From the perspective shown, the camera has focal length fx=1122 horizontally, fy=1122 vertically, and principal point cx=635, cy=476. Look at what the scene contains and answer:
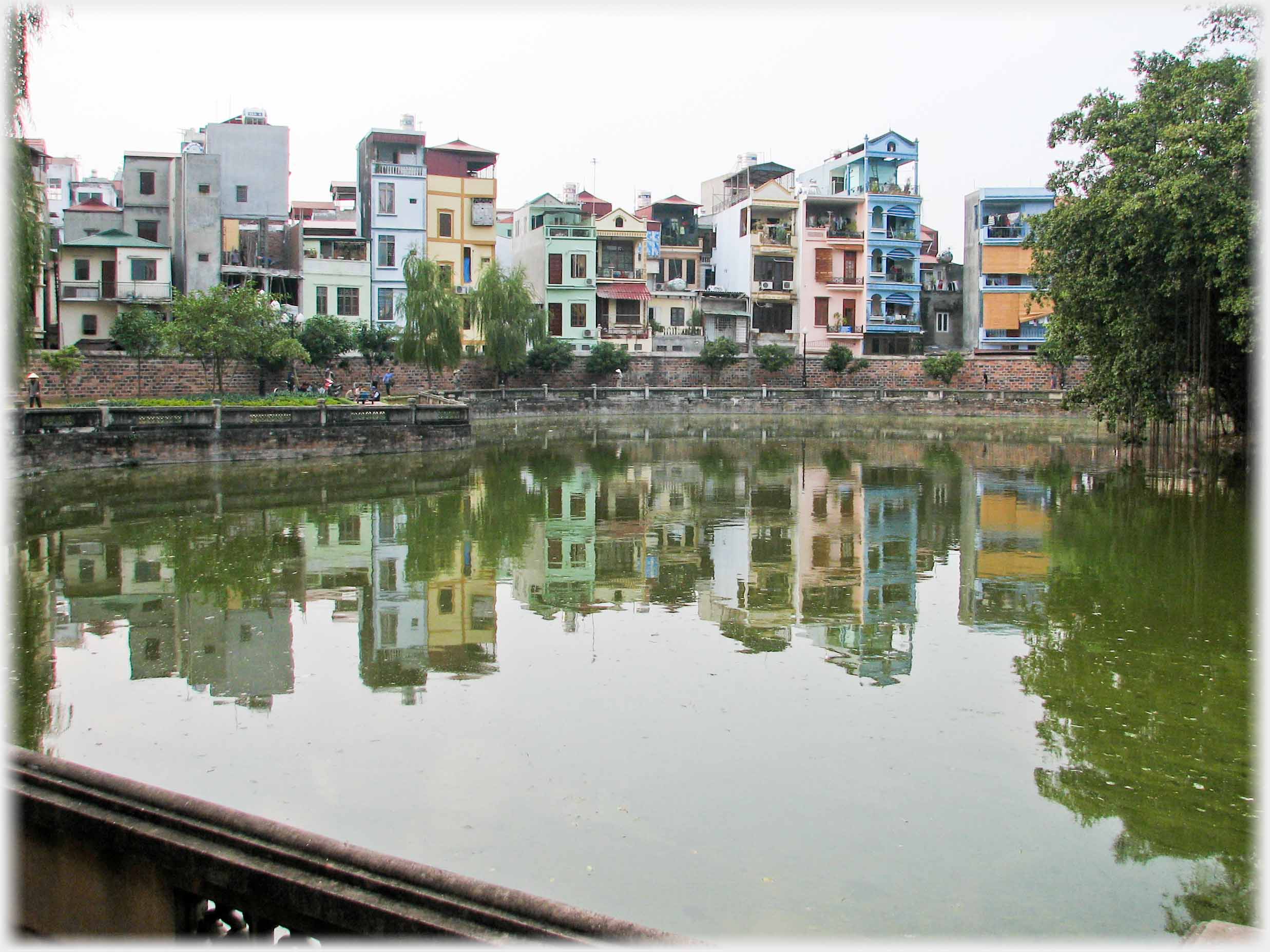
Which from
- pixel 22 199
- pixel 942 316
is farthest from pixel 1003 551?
pixel 942 316

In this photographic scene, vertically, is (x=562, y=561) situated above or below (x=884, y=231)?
below

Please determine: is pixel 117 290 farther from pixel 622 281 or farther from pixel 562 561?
pixel 562 561

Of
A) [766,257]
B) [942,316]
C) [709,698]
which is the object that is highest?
[766,257]

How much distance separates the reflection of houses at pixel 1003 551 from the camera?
11.3m

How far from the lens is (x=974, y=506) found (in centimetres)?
1898

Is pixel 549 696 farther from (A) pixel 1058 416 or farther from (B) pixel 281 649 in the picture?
(A) pixel 1058 416

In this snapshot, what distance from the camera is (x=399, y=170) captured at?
4575 cm

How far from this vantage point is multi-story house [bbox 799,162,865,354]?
5094 cm

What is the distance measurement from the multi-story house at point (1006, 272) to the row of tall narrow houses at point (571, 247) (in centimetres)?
9

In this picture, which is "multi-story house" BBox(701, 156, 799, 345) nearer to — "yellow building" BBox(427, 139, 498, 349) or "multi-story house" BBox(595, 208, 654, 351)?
Answer: "multi-story house" BBox(595, 208, 654, 351)

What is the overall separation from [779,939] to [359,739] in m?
3.45

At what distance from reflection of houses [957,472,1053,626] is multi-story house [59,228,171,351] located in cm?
3061

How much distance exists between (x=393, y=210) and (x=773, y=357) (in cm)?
1689

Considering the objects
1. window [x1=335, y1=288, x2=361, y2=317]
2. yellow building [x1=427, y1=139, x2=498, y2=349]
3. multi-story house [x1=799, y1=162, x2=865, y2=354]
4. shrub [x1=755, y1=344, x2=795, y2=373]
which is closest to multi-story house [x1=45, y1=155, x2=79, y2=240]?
window [x1=335, y1=288, x2=361, y2=317]
